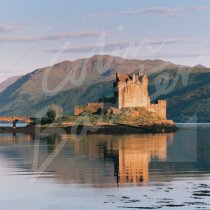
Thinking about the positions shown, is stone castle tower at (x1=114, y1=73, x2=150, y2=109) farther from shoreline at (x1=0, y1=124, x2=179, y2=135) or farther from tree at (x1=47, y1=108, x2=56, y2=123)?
tree at (x1=47, y1=108, x2=56, y2=123)

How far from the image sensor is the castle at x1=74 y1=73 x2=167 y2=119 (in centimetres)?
16512

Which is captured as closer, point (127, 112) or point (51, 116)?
point (127, 112)

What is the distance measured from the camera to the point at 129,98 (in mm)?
166000

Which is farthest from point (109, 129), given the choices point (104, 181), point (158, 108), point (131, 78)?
point (104, 181)

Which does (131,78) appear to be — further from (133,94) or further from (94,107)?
(94,107)

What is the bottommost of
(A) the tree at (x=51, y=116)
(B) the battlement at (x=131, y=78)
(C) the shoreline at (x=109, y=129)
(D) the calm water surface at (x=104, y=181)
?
(D) the calm water surface at (x=104, y=181)

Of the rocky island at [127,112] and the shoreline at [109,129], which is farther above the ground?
the rocky island at [127,112]

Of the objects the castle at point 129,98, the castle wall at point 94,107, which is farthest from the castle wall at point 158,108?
the castle wall at point 94,107

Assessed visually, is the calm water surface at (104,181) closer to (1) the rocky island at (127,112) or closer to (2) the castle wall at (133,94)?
(1) the rocky island at (127,112)

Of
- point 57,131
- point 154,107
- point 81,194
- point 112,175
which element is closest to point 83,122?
point 57,131

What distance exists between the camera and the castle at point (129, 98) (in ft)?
542

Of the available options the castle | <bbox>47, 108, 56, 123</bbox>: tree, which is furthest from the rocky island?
<bbox>47, 108, 56, 123</bbox>: tree

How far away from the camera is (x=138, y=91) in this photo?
168 metres

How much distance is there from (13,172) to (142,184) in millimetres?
12802
